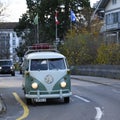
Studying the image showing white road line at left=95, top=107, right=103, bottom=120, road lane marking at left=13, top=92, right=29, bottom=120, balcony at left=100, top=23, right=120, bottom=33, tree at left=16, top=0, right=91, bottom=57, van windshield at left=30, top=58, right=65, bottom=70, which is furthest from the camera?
tree at left=16, top=0, right=91, bottom=57

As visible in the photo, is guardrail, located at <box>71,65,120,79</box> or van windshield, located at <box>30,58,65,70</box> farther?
guardrail, located at <box>71,65,120,79</box>

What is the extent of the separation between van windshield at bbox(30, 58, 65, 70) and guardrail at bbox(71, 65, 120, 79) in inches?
751

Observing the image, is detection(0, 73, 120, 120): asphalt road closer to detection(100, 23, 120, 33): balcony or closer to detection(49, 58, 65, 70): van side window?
detection(49, 58, 65, 70): van side window

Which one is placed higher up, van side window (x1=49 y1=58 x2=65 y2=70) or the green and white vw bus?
van side window (x1=49 y1=58 x2=65 y2=70)

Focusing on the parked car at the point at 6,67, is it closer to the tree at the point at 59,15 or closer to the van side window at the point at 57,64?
the tree at the point at 59,15

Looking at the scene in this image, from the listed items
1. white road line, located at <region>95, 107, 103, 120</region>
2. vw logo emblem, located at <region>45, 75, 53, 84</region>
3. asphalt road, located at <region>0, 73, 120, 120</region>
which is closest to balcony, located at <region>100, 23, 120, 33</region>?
asphalt road, located at <region>0, 73, 120, 120</region>

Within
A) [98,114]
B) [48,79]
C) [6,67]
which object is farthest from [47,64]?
[6,67]

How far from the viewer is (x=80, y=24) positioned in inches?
3312

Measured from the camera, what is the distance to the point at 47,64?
2025 cm

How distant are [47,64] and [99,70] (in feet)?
81.3

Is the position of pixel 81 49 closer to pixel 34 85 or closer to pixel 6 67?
pixel 6 67

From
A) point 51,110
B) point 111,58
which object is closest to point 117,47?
point 111,58

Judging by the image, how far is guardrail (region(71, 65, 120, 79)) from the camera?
39875 millimetres

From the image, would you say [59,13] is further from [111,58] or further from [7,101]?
[7,101]
